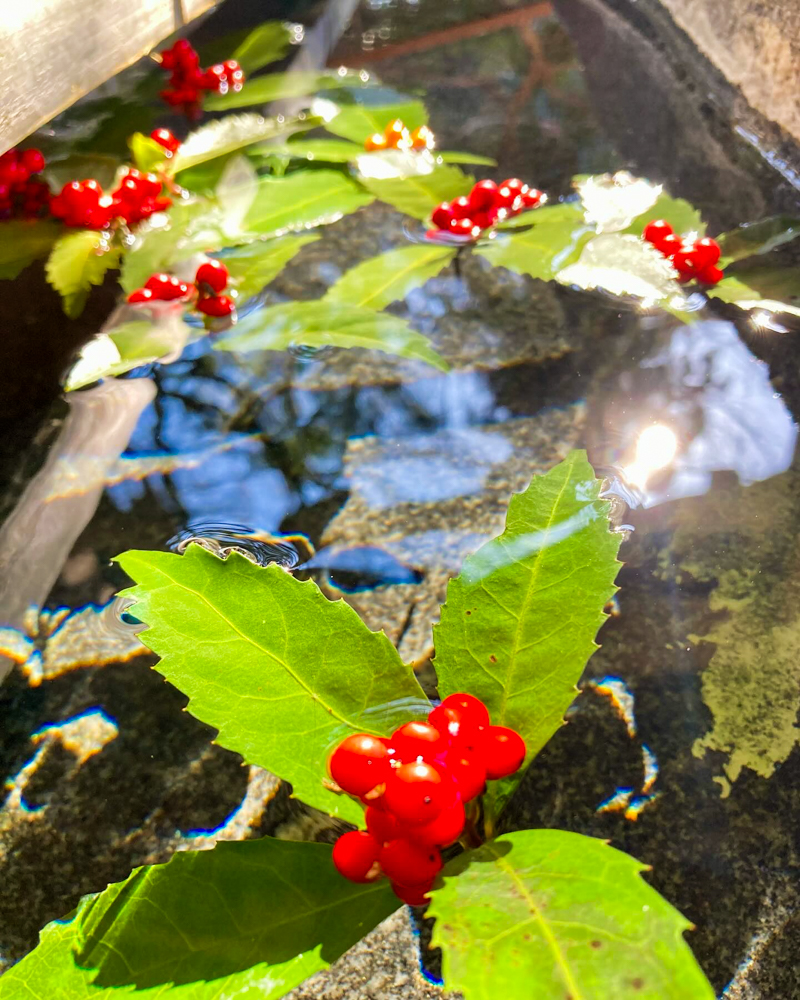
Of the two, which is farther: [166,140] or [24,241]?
[166,140]

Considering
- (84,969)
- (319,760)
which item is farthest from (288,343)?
(84,969)

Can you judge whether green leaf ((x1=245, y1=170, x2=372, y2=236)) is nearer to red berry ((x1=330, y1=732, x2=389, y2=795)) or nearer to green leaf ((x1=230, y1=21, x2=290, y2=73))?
green leaf ((x1=230, y1=21, x2=290, y2=73))

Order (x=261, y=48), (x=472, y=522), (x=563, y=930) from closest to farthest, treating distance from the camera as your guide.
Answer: (x=563, y=930) → (x=472, y=522) → (x=261, y=48)

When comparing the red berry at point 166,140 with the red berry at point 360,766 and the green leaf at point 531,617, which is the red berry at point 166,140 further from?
the red berry at point 360,766

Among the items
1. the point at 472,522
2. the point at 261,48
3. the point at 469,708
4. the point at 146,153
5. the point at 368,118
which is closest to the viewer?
the point at 469,708

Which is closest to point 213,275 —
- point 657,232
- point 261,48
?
point 657,232

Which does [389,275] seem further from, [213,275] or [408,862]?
A: [408,862]

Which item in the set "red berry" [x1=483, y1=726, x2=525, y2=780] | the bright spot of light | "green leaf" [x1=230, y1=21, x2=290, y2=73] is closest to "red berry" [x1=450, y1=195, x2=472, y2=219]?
the bright spot of light
